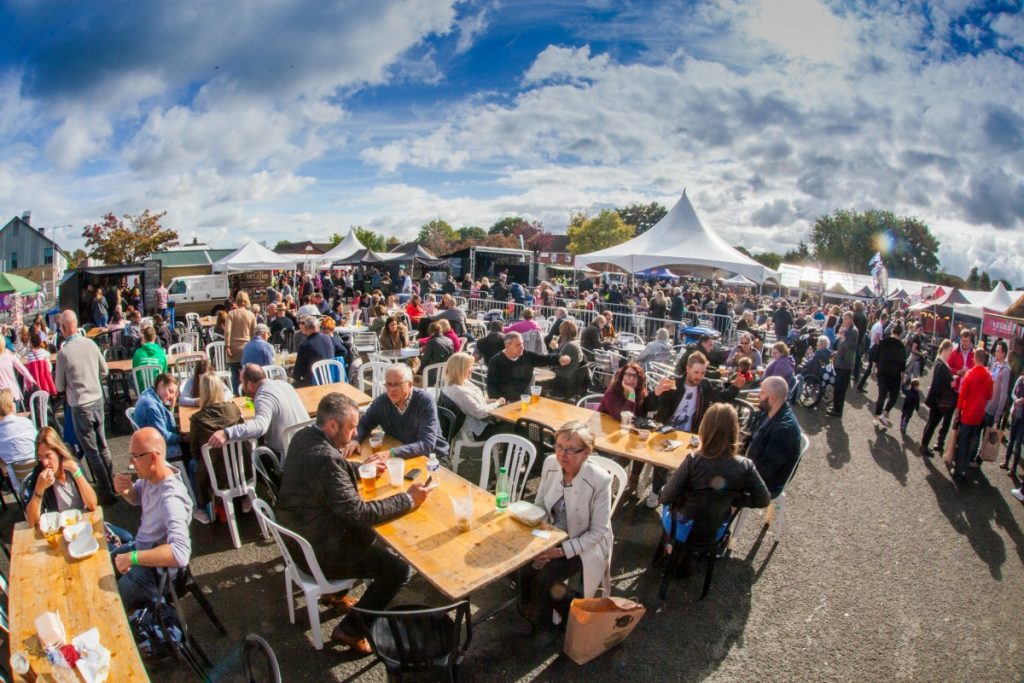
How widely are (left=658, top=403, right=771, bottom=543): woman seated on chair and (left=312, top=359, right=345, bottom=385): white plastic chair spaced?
480 centimetres

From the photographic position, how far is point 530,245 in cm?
6956

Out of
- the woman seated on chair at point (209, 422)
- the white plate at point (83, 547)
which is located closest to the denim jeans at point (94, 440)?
the woman seated on chair at point (209, 422)

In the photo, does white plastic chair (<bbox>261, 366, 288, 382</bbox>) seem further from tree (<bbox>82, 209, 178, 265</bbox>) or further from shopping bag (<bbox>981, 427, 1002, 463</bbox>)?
tree (<bbox>82, 209, 178, 265</bbox>)

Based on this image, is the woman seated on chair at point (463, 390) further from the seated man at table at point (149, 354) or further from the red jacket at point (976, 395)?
the red jacket at point (976, 395)

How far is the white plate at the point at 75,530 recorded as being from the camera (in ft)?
8.89

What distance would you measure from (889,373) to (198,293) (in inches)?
751

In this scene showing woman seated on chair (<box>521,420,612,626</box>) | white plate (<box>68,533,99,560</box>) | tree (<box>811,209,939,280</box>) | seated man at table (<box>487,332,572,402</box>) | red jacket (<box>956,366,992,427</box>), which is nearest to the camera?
white plate (<box>68,533,99,560</box>)

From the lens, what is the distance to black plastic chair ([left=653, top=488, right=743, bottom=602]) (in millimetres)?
3354

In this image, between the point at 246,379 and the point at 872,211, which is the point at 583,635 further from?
the point at 872,211

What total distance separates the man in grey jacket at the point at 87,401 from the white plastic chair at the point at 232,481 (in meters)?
1.54

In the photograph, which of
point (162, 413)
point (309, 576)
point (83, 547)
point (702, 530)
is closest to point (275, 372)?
point (162, 413)

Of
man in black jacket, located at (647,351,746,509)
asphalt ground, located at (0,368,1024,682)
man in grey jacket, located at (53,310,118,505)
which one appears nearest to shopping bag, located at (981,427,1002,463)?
asphalt ground, located at (0,368,1024,682)

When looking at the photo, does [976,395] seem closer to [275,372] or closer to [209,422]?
[209,422]

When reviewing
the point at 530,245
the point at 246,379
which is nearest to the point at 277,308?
the point at 246,379
